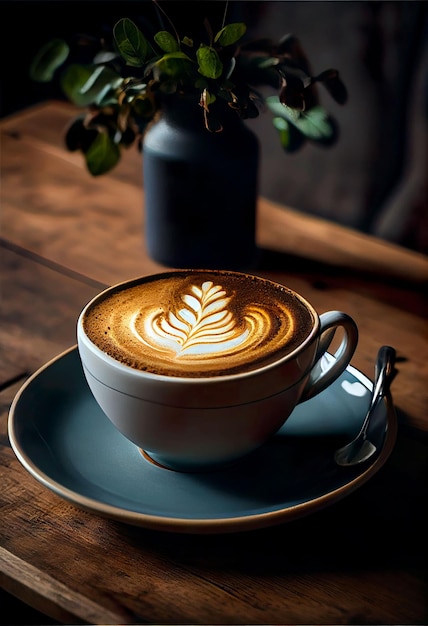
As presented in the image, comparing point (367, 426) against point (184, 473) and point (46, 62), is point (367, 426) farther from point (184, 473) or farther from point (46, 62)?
point (46, 62)

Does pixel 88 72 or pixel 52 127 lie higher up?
pixel 88 72

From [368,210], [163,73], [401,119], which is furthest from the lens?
[368,210]

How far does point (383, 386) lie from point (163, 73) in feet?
1.40

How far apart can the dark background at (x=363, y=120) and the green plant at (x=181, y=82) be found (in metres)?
0.30

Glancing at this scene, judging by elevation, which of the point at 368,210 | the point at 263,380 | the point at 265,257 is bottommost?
the point at 368,210

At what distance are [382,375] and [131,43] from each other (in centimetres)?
44

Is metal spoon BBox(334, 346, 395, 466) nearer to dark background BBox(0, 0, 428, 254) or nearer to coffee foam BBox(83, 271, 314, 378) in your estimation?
coffee foam BBox(83, 271, 314, 378)

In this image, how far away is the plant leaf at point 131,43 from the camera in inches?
32.6

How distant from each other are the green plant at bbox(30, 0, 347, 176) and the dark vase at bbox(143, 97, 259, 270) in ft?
0.07

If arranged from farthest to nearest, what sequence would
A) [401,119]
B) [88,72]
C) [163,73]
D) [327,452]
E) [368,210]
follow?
[368,210] < [401,119] < [88,72] < [163,73] < [327,452]

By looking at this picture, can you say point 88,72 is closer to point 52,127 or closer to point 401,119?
point 52,127

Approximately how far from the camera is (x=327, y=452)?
650 mm

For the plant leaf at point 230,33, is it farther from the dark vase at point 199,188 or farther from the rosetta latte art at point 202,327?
the rosetta latte art at point 202,327

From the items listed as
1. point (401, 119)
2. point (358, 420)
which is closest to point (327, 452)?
point (358, 420)
